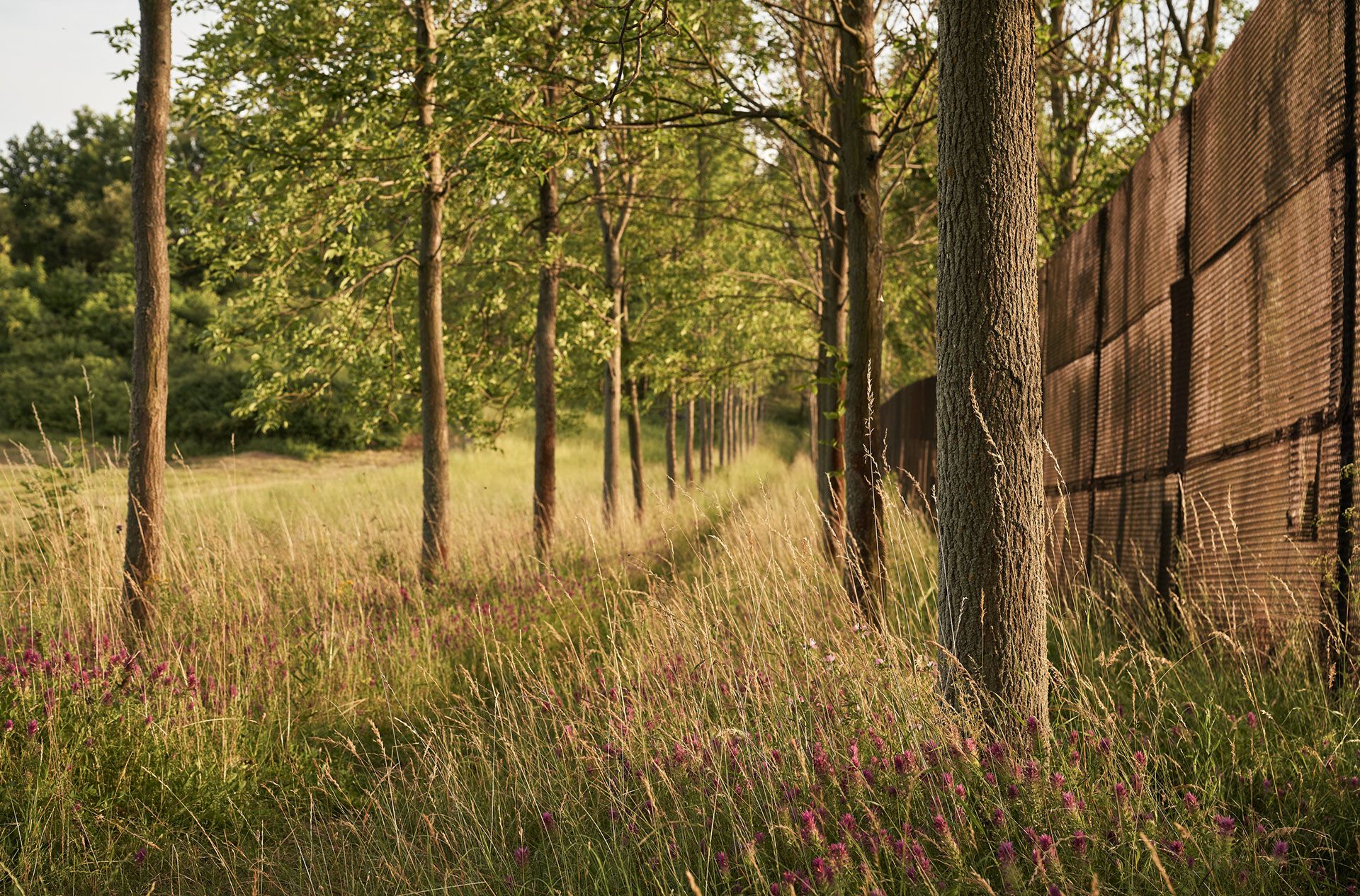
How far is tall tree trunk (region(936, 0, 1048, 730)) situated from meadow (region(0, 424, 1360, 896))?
26cm

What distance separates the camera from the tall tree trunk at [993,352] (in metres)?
3.20

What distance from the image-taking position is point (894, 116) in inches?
220

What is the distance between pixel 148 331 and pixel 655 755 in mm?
4605

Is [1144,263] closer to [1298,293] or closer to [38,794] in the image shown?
[1298,293]

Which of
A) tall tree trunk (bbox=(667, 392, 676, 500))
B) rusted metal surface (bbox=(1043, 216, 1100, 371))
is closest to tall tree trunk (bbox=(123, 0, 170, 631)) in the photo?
rusted metal surface (bbox=(1043, 216, 1100, 371))

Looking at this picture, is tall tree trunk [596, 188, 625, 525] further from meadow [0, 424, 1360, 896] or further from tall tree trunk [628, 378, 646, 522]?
meadow [0, 424, 1360, 896]

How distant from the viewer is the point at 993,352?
3219 millimetres

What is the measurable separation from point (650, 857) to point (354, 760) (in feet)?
8.75

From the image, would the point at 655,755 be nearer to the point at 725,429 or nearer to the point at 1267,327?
the point at 1267,327

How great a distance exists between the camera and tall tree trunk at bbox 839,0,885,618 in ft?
18.8

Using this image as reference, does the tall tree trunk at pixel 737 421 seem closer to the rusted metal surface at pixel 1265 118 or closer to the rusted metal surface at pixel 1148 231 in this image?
the rusted metal surface at pixel 1148 231

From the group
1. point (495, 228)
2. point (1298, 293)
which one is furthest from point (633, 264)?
point (1298, 293)

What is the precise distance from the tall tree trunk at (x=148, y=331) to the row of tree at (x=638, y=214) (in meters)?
0.02

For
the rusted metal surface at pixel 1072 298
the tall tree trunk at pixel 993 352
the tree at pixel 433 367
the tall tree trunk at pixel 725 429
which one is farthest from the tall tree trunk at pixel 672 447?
the tall tree trunk at pixel 993 352
